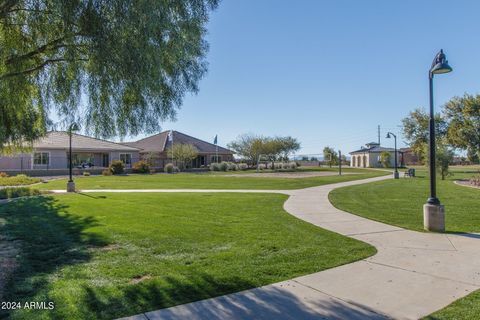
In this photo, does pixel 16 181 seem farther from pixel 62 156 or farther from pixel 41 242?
pixel 41 242

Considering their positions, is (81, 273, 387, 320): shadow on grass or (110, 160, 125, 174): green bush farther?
(110, 160, 125, 174): green bush

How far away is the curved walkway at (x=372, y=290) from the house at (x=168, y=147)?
A: 47431 millimetres

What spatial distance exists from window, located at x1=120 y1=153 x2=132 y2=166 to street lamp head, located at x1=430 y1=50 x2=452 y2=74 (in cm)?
4477

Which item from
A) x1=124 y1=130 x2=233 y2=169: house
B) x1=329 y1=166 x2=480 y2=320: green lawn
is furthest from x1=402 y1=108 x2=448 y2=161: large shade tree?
x1=329 y1=166 x2=480 y2=320: green lawn

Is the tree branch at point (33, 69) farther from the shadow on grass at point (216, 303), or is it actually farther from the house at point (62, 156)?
the house at point (62, 156)

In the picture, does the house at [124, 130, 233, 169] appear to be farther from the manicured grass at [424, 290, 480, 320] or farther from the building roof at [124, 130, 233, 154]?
the manicured grass at [424, 290, 480, 320]

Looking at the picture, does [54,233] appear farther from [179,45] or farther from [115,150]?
[115,150]

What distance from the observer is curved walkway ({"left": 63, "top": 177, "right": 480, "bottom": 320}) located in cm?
400

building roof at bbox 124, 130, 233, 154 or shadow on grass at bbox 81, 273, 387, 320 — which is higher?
building roof at bbox 124, 130, 233, 154

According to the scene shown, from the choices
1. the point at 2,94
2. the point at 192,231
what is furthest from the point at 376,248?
the point at 2,94

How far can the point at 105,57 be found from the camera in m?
4.78

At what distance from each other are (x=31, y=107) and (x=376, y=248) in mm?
7485

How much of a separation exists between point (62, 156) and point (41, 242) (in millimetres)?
37764

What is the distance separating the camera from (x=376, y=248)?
6.86 m
